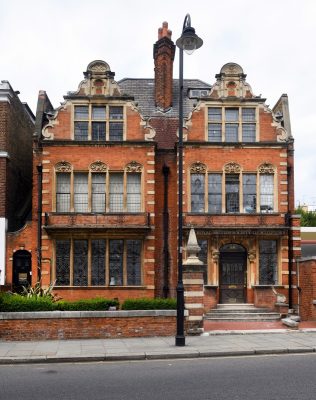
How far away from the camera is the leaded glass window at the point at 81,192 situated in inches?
1046

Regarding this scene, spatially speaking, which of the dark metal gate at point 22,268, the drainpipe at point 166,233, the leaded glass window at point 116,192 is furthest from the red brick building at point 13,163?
the drainpipe at point 166,233

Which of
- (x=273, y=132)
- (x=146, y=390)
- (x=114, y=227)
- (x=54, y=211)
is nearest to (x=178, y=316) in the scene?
(x=146, y=390)

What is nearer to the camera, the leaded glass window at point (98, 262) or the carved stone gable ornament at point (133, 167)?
Result: the leaded glass window at point (98, 262)

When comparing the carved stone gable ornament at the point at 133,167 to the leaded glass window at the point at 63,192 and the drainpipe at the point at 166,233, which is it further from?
the leaded glass window at the point at 63,192

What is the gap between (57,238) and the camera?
26.5m

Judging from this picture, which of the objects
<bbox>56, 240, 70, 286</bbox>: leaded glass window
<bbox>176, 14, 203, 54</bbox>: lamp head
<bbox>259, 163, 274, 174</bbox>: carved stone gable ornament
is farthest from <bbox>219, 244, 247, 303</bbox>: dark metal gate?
Result: <bbox>176, 14, 203, 54</bbox>: lamp head

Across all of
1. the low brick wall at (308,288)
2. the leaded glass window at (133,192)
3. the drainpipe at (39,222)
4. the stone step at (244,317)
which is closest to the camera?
the low brick wall at (308,288)

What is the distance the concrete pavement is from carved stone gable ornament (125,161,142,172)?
33.2 feet

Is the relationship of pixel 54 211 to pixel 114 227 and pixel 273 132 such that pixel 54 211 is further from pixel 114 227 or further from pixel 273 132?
pixel 273 132

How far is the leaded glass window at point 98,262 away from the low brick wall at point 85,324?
27.0 ft

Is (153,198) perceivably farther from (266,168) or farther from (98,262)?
(266,168)

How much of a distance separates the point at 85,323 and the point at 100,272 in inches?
331

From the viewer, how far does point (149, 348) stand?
16.2 m

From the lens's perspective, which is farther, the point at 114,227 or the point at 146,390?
the point at 114,227
